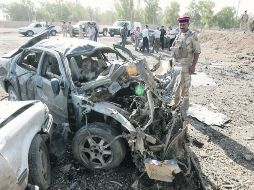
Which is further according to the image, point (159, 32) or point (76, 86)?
point (159, 32)

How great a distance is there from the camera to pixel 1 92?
27.7 feet

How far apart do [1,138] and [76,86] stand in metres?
1.83

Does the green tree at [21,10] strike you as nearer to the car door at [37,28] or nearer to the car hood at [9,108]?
the car door at [37,28]

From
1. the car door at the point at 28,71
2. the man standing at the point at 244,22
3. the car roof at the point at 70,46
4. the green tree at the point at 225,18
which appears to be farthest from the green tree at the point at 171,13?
the car roof at the point at 70,46

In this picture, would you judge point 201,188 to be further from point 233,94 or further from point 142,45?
point 142,45

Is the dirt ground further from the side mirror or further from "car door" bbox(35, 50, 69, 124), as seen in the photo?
the side mirror

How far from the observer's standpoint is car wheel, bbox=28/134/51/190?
12.0 feet

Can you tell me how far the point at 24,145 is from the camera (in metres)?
3.44

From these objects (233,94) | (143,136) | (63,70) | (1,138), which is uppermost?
(63,70)

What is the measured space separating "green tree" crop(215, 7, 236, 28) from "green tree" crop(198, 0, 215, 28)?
4.00 feet

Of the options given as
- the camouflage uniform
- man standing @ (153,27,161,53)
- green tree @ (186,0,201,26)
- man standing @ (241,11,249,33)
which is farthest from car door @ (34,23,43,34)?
green tree @ (186,0,201,26)

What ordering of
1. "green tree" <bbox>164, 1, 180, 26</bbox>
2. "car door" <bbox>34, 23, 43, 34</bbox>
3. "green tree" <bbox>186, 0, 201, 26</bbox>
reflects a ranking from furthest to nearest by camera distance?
"green tree" <bbox>164, 1, 180, 26</bbox>, "green tree" <bbox>186, 0, 201, 26</bbox>, "car door" <bbox>34, 23, 43, 34</bbox>

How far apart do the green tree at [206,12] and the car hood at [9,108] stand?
56126mm

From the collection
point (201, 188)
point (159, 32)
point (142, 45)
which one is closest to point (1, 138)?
point (201, 188)
